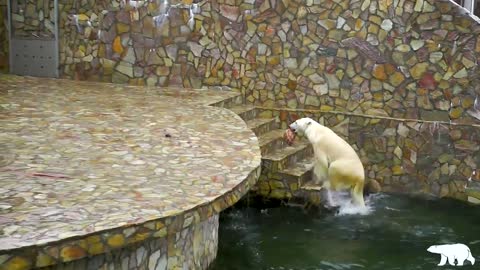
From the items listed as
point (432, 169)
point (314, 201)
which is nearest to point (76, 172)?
point (314, 201)

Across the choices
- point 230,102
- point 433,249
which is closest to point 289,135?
point 230,102

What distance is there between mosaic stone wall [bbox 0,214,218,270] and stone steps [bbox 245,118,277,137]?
7.41 feet

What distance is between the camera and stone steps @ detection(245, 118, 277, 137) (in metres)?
6.87

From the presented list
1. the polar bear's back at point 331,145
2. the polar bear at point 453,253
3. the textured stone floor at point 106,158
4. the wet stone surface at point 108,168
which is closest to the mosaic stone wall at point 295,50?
the textured stone floor at point 106,158

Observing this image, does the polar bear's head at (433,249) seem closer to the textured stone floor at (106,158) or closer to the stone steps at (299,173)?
the stone steps at (299,173)

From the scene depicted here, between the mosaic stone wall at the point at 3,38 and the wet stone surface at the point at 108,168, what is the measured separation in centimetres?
163

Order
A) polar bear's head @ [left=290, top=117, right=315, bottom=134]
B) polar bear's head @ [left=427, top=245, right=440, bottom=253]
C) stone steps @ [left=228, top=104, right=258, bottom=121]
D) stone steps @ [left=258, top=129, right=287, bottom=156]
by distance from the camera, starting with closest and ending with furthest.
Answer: polar bear's head @ [left=427, top=245, right=440, bottom=253], polar bear's head @ [left=290, top=117, right=315, bottom=134], stone steps @ [left=258, top=129, right=287, bottom=156], stone steps @ [left=228, top=104, right=258, bottom=121]

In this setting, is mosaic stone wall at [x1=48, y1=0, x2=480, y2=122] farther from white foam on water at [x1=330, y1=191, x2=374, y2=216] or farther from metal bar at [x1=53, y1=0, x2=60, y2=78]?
white foam on water at [x1=330, y1=191, x2=374, y2=216]

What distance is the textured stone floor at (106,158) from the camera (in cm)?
327

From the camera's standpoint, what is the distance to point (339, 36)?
7.04m

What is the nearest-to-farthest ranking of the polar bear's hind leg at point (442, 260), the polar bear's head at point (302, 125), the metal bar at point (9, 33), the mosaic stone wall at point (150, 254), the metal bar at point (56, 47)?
the mosaic stone wall at point (150, 254) → the polar bear's hind leg at point (442, 260) → the polar bear's head at point (302, 125) → the metal bar at point (56, 47) → the metal bar at point (9, 33)

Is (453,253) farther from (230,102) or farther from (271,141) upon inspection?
(230,102)

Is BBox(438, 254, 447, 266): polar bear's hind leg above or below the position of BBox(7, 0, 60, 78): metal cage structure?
below

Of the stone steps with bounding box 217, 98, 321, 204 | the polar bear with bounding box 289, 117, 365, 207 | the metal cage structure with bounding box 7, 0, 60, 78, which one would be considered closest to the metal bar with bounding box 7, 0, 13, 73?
the metal cage structure with bounding box 7, 0, 60, 78
